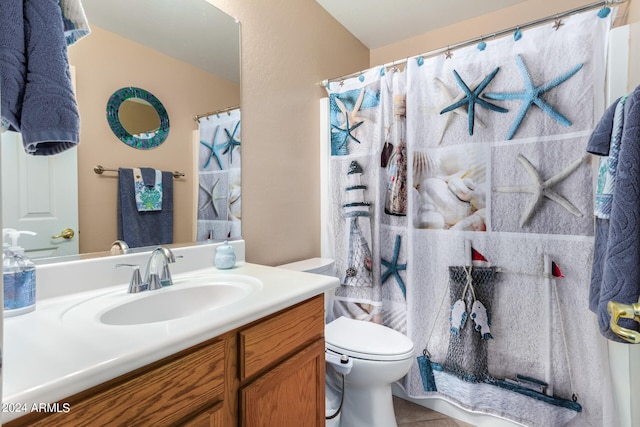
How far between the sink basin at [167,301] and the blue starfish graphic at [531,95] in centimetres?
134

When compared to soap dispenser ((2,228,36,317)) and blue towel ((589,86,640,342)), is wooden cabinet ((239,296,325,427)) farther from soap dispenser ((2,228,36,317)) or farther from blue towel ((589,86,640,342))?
blue towel ((589,86,640,342))

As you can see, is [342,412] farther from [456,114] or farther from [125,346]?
[456,114]

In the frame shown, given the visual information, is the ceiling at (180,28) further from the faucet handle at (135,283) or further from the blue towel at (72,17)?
the faucet handle at (135,283)

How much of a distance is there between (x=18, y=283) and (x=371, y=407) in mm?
1392

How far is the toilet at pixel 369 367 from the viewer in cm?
137

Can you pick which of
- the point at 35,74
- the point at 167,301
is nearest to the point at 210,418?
the point at 167,301

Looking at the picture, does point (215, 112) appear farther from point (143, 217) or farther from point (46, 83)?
point (46, 83)

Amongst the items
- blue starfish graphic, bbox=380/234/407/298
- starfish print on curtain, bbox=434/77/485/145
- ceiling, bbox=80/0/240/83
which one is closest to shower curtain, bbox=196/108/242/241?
ceiling, bbox=80/0/240/83

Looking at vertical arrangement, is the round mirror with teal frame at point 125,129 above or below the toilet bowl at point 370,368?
above

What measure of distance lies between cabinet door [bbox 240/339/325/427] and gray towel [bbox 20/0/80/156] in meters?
0.76

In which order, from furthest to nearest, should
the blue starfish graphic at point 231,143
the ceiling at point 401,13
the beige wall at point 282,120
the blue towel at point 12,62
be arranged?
the ceiling at point 401,13 → the beige wall at point 282,120 → the blue starfish graphic at point 231,143 → the blue towel at point 12,62

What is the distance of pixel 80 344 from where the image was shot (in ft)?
2.08

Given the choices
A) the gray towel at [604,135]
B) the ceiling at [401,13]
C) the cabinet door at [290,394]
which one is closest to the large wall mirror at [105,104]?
the cabinet door at [290,394]

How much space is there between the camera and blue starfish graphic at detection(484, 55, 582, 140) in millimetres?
1341
